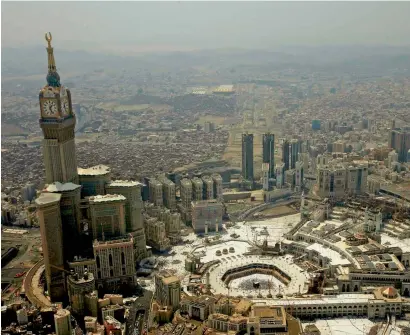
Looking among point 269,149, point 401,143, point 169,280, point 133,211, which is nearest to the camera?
point 169,280

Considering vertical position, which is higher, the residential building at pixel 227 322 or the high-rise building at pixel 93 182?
the high-rise building at pixel 93 182

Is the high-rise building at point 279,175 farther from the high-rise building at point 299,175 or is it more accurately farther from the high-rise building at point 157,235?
the high-rise building at point 157,235

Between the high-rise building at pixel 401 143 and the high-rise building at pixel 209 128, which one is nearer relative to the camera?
the high-rise building at pixel 401 143

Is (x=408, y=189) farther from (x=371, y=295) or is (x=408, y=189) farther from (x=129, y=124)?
(x=129, y=124)

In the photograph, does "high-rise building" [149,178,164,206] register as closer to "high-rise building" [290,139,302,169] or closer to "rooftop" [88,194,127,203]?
"rooftop" [88,194,127,203]

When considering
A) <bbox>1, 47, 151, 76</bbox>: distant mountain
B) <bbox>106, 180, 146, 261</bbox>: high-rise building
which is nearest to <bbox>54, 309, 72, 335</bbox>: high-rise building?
<bbox>106, 180, 146, 261</bbox>: high-rise building

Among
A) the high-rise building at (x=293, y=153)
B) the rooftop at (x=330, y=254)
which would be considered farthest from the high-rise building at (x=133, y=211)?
the high-rise building at (x=293, y=153)

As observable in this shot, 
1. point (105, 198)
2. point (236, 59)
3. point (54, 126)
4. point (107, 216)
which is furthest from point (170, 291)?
point (236, 59)

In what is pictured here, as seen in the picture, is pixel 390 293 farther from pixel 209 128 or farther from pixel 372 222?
pixel 209 128
